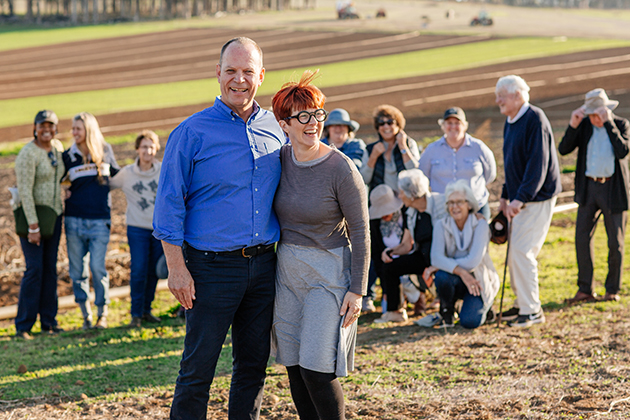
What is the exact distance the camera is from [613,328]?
19.7 ft

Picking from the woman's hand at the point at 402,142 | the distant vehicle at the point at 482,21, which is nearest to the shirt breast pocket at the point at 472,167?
the woman's hand at the point at 402,142

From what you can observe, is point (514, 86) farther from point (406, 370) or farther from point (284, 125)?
point (284, 125)

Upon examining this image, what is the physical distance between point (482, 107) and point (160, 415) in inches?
807

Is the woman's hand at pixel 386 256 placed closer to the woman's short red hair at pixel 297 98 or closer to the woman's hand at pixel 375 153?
the woman's hand at pixel 375 153

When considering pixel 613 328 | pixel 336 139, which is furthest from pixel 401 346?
pixel 336 139

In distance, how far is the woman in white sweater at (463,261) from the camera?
6207 mm

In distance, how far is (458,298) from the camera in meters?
6.37

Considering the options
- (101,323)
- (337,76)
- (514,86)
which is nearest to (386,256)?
(514,86)

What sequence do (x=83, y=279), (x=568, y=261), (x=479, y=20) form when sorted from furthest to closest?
(x=479, y=20) → (x=568, y=261) → (x=83, y=279)

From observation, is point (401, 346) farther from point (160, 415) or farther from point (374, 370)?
point (160, 415)

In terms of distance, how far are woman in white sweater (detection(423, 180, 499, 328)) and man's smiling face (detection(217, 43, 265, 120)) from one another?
308 centimetres

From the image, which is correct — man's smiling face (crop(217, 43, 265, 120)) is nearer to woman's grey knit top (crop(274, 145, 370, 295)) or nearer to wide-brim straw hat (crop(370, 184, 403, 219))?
woman's grey knit top (crop(274, 145, 370, 295))

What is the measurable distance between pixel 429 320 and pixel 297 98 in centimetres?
361

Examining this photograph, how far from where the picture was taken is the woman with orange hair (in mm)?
3541
